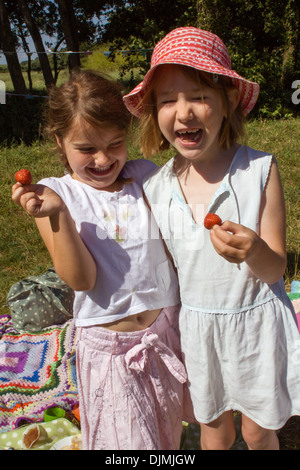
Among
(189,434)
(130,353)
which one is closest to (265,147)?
(189,434)

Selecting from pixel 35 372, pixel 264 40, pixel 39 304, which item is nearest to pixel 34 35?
pixel 264 40

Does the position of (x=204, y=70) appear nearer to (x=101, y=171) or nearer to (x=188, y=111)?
(x=188, y=111)

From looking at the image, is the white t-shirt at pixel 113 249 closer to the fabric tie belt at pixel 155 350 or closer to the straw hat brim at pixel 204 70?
the fabric tie belt at pixel 155 350

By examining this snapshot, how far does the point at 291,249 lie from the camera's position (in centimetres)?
396

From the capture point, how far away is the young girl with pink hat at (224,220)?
1.56 m

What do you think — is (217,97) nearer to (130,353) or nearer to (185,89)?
(185,89)

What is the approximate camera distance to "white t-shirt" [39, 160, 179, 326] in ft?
5.51

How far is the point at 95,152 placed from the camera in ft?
5.36

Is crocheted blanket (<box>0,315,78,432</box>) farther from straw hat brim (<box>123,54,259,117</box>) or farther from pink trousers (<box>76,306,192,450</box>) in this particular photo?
straw hat brim (<box>123,54,259,117</box>)

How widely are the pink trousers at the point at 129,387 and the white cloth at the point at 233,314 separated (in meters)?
0.10

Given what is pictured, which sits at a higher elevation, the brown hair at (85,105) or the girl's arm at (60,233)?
the brown hair at (85,105)

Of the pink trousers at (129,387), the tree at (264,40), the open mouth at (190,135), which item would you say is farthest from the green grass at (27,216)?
the tree at (264,40)

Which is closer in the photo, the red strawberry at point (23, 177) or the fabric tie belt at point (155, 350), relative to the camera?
the red strawberry at point (23, 177)

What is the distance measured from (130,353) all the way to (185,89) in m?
0.95
